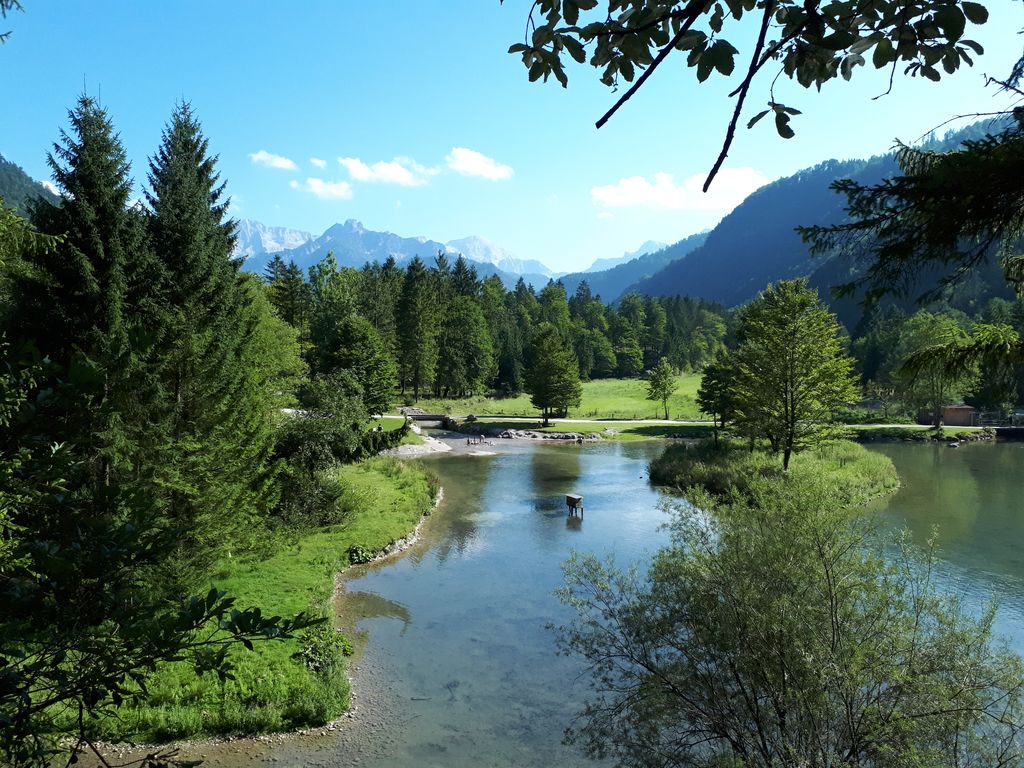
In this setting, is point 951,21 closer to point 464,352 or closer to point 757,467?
point 757,467

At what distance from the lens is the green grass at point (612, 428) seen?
6006 cm

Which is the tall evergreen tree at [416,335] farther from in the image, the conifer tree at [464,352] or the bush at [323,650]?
the bush at [323,650]

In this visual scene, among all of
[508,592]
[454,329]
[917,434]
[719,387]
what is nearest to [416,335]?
[454,329]

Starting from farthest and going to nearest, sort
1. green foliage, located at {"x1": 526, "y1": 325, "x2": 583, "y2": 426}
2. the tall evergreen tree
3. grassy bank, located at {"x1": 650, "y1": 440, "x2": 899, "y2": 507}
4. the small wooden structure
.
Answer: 1. the tall evergreen tree
2. green foliage, located at {"x1": 526, "y1": 325, "x2": 583, "y2": 426}
3. grassy bank, located at {"x1": 650, "y1": 440, "x2": 899, "y2": 507}
4. the small wooden structure

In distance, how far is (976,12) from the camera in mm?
2584

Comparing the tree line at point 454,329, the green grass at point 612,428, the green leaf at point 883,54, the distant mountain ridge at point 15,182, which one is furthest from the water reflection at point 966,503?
the distant mountain ridge at point 15,182

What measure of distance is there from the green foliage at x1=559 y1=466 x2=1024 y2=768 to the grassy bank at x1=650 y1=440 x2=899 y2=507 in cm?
2118

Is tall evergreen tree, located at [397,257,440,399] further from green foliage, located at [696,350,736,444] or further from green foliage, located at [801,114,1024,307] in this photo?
green foliage, located at [801,114,1024,307]

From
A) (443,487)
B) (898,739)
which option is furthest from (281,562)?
(898,739)

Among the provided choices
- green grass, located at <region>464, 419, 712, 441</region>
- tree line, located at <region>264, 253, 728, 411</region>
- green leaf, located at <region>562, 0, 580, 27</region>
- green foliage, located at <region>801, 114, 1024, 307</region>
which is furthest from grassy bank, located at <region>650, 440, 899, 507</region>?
green leaf, located at <region>562, 0, 580, 27</region>

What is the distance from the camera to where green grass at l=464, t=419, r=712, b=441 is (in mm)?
60062

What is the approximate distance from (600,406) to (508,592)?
59.5m

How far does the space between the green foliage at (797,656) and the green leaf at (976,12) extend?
7762 mm

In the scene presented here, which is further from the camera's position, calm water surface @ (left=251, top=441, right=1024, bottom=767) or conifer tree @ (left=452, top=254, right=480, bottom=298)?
conifer tree @ (left=452, top=254, right=480, bottom=298)
